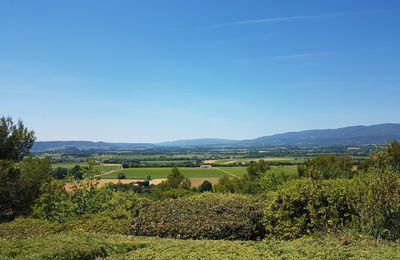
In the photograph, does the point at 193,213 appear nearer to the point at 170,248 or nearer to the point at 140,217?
the point at 140,217

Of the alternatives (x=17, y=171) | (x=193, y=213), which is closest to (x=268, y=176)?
(x=17, y=171)

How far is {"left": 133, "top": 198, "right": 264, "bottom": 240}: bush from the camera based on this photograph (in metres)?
12.4

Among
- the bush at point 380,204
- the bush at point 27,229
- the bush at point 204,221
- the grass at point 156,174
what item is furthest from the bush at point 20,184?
the grass at point 156,174

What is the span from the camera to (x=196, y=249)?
8633mm

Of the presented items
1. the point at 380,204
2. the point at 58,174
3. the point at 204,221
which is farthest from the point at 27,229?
the point at 58,174

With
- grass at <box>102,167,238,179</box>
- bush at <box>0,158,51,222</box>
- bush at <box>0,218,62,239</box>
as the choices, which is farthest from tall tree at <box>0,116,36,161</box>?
grass at <box>102,167,238,179</box>

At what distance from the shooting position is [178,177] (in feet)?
180

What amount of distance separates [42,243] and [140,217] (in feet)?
16.5

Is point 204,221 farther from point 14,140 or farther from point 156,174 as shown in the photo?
point 156,174

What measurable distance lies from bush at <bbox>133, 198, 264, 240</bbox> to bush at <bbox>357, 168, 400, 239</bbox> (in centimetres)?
359

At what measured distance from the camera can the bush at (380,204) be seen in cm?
1040

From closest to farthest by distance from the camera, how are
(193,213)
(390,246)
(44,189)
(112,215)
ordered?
(390,246) → (193,213) → (112,215) → (44,189)

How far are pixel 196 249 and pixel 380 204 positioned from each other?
5678 mm

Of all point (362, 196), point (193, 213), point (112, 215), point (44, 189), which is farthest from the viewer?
point (44, 189)
